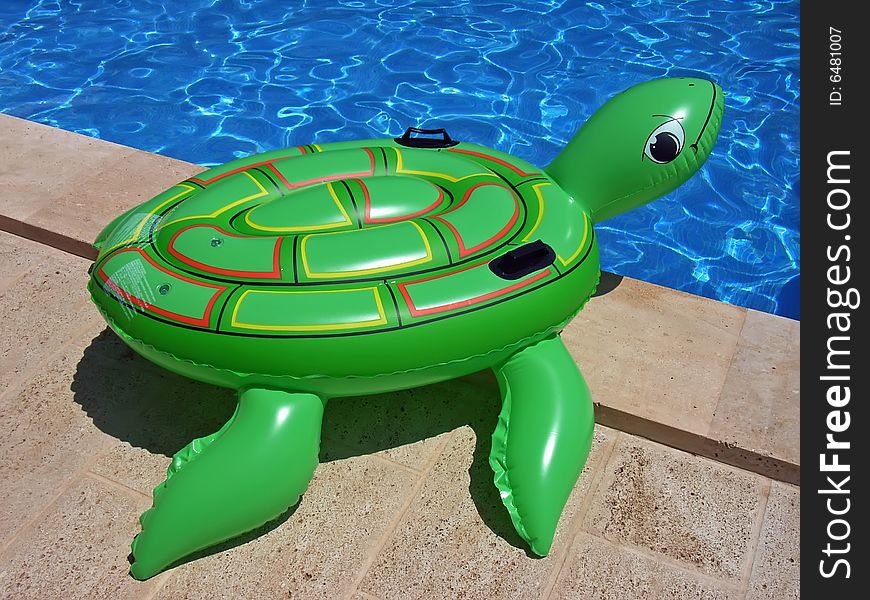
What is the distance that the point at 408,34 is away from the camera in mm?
7832

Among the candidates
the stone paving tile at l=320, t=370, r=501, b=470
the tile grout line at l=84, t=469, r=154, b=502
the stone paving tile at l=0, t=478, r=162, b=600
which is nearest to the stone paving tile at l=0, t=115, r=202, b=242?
the tile grout line at l=84, t=469, r=154, b=502

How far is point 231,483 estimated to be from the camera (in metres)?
2.99

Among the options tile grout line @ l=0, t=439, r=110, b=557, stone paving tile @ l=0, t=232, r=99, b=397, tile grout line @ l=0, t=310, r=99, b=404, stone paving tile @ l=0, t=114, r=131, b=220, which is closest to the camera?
tile grout line @ l=0, t=439, r=110, b=557

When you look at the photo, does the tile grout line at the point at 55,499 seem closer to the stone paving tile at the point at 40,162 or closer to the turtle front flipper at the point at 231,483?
the turtle front flipper at the point at 231,483

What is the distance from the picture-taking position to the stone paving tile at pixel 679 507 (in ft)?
10.6

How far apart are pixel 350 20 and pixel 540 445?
5984 mm

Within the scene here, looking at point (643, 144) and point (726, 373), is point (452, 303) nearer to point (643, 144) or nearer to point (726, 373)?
point (643, 144)

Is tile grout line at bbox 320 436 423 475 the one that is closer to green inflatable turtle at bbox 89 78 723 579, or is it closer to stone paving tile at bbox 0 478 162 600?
green inflatable turtle at bbox 89 78 723 579

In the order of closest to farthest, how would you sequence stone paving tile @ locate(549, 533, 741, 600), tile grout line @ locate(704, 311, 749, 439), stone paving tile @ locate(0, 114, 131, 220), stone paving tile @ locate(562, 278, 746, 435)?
1. stone paving tile @ locate(549, 533, 741, 600)
2. tile grout line @ locate(704, 311, 749, 439)
3. stone paving tile @ locate(562, 278, 746, 435)
4. stone paving tile @ locate(0, 114, 131, 220)

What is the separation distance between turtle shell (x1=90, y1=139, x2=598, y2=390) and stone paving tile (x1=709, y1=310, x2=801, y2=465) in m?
0.86

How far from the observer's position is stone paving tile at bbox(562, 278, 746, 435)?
370cm

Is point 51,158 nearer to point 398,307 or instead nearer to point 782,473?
point 398,307

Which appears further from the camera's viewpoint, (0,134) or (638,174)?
(0,134)
